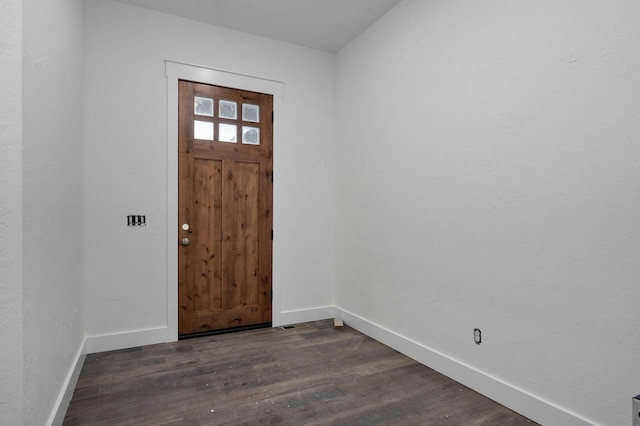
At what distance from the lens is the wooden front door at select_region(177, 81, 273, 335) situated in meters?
3.41

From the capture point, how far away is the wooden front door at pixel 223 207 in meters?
3.41

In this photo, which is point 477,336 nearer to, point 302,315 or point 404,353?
point 404,353

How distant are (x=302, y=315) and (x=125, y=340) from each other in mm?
1782

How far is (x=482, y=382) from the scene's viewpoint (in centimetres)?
238

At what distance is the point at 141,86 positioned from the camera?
10.6 ft

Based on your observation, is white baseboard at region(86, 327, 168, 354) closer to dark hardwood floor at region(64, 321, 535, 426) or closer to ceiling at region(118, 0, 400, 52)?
dark hardwood floor at region(64, 321, 535, 426)

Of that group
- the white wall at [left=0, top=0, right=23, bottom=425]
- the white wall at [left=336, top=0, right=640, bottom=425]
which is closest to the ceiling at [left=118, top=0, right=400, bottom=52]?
the white wall at [left=336, top=0, right=640, bottom=425]

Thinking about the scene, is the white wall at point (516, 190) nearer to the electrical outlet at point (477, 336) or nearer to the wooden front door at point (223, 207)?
the electrical outlet at point (477, 336)

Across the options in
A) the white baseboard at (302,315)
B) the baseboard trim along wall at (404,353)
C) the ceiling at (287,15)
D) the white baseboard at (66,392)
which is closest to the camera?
the white baseboard at (66,392)

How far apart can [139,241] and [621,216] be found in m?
3.56

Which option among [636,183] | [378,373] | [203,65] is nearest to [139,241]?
[203,65]

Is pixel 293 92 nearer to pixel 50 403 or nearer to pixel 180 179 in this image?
pixel 180 179

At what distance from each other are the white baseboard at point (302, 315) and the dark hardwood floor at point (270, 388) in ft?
1.65

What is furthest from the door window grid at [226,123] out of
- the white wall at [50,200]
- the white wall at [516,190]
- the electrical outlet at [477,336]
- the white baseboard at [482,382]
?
the electrical outlet at [477,336]
